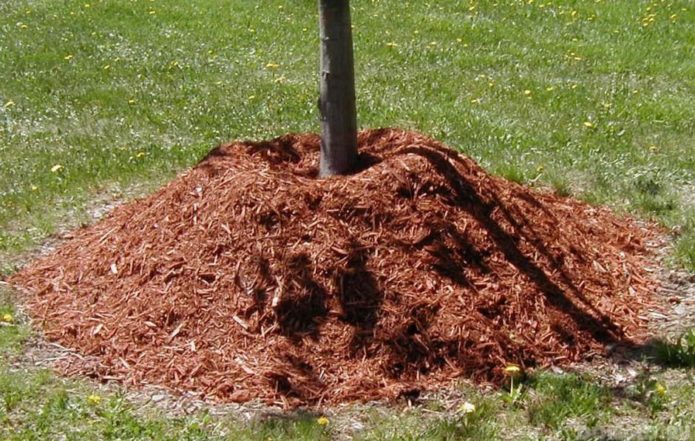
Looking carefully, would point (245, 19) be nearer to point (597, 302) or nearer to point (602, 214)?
point (602, 214)

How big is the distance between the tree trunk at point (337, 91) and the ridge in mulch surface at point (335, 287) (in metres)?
0.25

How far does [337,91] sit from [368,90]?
4.25m

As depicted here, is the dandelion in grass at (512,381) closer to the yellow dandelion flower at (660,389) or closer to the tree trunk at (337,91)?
the yellow dandelion flower at (660,389)

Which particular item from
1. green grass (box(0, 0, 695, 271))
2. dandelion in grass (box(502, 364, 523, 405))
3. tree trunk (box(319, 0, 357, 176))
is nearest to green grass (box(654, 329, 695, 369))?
dandelion in grass (box(502, 364, 523, 405))

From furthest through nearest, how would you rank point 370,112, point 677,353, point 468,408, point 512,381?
point 370,112
point 677,353
point 512,381
point 468,408

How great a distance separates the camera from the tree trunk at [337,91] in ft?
19.8

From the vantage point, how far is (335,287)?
217 inches

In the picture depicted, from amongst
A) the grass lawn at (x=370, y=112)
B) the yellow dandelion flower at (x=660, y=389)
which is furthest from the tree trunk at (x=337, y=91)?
the yellow dandelion flower at (x=660, y=389)

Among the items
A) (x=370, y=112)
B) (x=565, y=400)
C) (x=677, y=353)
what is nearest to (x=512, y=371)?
(x=565, y=400)

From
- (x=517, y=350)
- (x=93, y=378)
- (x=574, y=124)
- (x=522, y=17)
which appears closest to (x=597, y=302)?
(x=517, y=350)

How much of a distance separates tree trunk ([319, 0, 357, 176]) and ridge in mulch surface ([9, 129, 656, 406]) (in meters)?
0.25

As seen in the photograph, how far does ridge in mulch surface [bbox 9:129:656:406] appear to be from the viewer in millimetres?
5336

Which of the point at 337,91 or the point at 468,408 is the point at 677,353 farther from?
the point at 337,91

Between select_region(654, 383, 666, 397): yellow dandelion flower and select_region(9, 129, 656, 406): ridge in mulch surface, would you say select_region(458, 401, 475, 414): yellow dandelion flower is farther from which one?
select_region(654, 383, 666, 397): yellow dandelion flower
